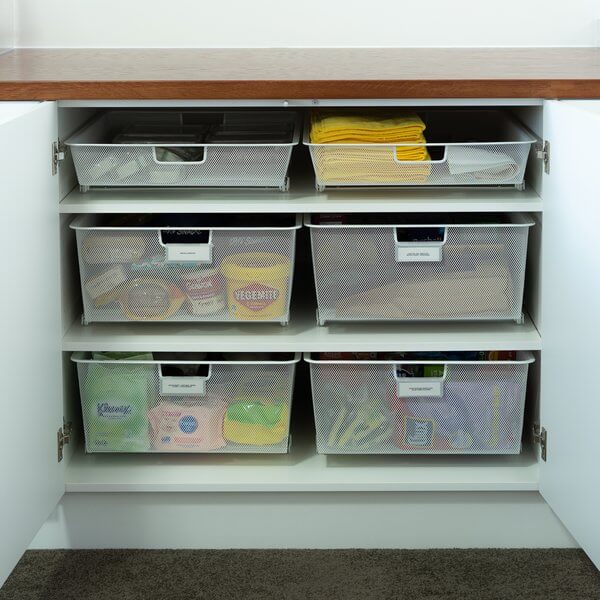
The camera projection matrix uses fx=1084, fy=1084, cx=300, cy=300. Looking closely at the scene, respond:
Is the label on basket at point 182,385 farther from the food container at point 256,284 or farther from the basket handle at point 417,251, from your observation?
the basket handle at point 417,251

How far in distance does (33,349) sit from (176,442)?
0.33 m

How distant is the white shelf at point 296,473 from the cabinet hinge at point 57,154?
50 cm

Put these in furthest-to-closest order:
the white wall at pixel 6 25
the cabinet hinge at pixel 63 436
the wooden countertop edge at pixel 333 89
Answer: the white wall at pixel 6 25
the cabinet hinge at pixel 63 436
the wooden countertop edge at pixel 333 89

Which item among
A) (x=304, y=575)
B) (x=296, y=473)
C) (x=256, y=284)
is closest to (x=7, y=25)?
(x=256, y=284)

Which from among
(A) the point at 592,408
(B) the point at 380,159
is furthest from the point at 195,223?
(A) the point at 592,408

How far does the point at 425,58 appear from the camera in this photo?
79.1 inches

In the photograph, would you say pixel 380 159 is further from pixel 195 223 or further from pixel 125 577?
pixel 125 577

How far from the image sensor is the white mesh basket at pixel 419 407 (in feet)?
5.74

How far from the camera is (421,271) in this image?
5.67 ft

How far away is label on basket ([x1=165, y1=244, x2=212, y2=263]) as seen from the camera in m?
1.72

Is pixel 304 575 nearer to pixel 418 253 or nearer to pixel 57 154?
pixel 418 253

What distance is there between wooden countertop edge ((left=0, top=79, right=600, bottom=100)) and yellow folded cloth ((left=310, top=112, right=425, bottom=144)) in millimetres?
61

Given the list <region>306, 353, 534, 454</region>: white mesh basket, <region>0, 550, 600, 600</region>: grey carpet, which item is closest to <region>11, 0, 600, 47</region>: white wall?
<region>306, 353, 534, 454</region>: white mesh basket

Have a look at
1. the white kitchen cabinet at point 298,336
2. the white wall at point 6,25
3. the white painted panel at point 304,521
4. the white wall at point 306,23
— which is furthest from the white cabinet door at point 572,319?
the white wall at point 6,25
